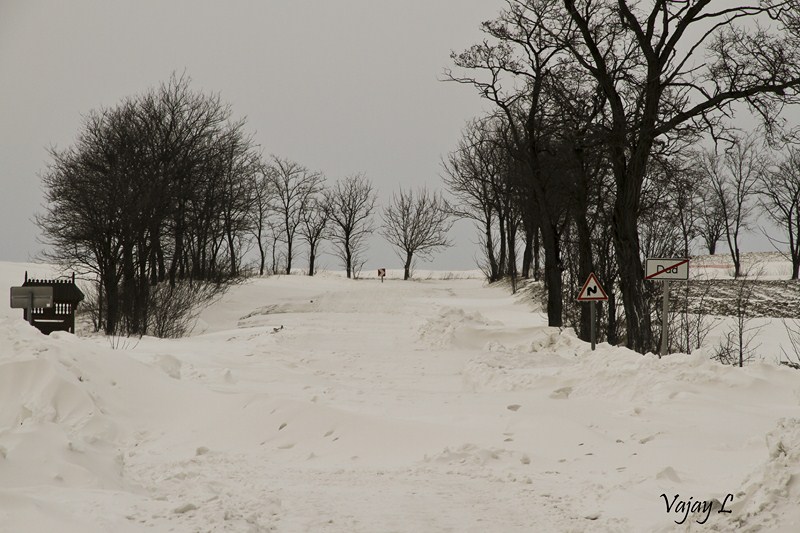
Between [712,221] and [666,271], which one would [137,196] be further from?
[712,221]

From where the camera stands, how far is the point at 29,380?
9289 mm

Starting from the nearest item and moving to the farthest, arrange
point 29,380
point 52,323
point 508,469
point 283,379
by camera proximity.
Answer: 1. point 508,469
2. point 29,380
3. point 283,379
4. point 52,323

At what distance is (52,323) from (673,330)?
15.2m

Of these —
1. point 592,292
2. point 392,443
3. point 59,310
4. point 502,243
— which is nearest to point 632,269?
point 592,292

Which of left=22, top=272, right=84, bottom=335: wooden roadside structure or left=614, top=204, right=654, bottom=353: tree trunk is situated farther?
left=614, top=204, right=654, bottom=353: tree trunk

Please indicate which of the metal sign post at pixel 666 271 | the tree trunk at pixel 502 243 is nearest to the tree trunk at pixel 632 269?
the metal sign post at pixel 666 271

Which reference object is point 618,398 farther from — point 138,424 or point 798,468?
point 138,424

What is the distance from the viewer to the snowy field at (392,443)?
17.9 ft

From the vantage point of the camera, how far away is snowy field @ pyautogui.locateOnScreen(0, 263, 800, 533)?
5.44 m

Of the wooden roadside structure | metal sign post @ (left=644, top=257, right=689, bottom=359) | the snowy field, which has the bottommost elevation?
the snowy field

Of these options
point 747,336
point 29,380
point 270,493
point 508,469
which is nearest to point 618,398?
point 508,469

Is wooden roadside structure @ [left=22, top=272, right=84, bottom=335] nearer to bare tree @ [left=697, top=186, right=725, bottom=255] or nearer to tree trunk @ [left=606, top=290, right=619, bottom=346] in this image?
tree trunk @ [left=606, top=290, right=619, bottom=346]

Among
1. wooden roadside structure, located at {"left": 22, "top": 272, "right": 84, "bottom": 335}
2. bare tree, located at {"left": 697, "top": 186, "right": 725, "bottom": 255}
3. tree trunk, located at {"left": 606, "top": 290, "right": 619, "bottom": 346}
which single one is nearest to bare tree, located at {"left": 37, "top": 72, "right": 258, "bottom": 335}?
wooden roadside structure, located at {"left": 22, "top": 272, "right": 84, "bottom": 335}

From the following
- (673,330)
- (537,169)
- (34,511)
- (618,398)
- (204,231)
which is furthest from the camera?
(204,231)
